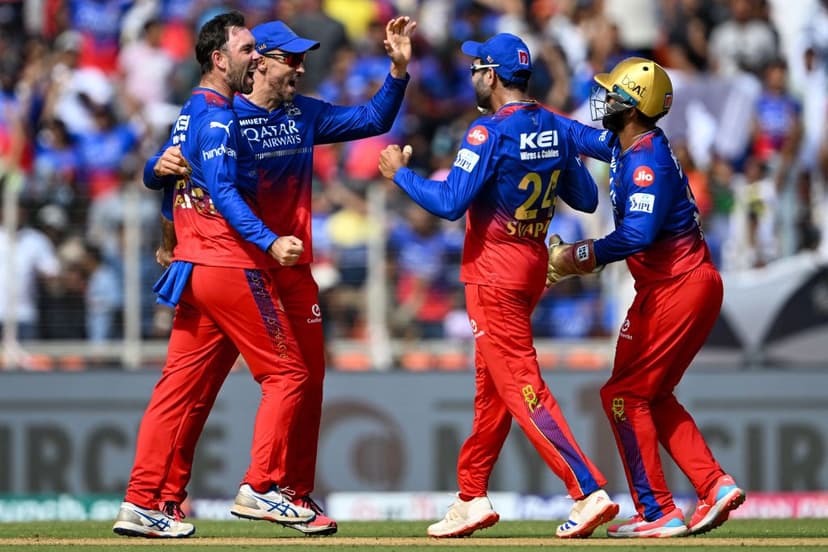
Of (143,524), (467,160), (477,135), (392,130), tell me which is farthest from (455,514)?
(392,130)

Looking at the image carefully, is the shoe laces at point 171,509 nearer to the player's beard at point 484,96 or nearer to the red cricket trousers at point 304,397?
the red cricket trousers at point 304,397

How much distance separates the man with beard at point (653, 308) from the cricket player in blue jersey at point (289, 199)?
1.30 m

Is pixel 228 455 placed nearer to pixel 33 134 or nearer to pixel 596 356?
pixel 596 356

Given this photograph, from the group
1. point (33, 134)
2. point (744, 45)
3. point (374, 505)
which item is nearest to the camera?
point (374, 505)

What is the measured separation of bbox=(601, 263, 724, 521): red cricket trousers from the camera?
879cm

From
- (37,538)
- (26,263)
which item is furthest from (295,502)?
(26,263)

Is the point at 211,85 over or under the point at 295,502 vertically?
over

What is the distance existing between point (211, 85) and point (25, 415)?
608cm

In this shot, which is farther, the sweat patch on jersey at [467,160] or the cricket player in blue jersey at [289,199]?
the cricket player in blue jersey at [289,199]

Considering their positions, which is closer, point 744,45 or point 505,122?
point 505,122

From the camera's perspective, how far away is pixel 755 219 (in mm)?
14594

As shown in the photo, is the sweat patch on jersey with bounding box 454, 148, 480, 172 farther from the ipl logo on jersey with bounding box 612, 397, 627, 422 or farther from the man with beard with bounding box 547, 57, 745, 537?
the ipl logo on jersey with bounding box 612, 397, 627, 422

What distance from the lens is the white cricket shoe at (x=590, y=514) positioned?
8.41m

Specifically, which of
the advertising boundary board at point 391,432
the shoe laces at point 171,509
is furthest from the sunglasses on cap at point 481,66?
the advertising boundary board at point 391,432
